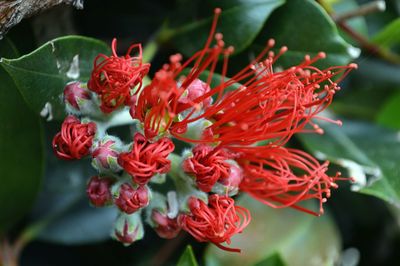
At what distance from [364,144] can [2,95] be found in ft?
2.36

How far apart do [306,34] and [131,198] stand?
1.32ft

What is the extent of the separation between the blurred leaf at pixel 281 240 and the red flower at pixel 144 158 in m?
0.33

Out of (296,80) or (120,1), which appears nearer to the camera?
(296,80)

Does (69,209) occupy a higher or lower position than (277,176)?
lower

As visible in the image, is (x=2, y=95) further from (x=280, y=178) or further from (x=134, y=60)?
(x=280, y=178)

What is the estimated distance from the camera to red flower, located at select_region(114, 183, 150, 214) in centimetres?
95

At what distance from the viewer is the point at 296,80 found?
1007 mm

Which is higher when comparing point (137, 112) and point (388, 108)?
point (137, 112)

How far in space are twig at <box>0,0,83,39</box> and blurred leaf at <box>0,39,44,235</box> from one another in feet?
0.24

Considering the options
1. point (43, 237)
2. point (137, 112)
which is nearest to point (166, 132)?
point (137, 112)

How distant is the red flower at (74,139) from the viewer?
0.93 m

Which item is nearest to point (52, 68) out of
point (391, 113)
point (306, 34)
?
point (306, 34)

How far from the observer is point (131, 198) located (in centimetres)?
95

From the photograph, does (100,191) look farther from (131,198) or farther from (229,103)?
(229,103)
